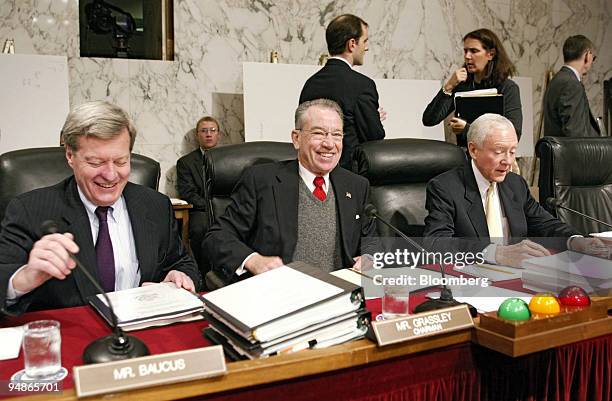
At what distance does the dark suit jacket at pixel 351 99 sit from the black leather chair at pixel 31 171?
1.48 meters

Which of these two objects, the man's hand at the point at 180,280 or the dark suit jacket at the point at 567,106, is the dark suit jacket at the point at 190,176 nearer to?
the dark suit jacket at the point at 567,106

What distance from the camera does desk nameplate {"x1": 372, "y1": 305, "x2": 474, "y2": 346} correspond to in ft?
4.00

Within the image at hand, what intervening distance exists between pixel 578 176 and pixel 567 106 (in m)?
1.59

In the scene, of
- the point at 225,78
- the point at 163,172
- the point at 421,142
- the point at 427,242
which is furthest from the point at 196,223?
the point at 427,242

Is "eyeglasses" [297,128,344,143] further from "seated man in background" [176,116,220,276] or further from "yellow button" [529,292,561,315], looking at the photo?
"seated man in background" [176,116,220,276]

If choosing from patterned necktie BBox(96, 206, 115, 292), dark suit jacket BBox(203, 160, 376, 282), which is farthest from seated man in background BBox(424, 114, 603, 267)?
patterned necktie BBox(96, 206, 115, 292)

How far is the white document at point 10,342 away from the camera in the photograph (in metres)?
1.26

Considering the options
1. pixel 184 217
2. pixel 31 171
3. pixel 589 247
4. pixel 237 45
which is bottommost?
pixel 184 217

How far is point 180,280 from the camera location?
1788 mm

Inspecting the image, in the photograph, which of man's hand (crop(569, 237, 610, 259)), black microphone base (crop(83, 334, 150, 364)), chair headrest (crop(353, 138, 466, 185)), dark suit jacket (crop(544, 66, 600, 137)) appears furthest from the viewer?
dark suit jacket (crop(544, 66, 600, 137))

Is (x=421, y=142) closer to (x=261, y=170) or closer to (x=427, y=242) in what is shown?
(x=261, y=170)

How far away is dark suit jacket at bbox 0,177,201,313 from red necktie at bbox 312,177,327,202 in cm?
63

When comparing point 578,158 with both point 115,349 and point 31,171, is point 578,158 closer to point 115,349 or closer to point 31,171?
point 31,171

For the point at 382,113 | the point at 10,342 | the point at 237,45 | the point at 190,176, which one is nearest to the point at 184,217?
the point at 190,176
